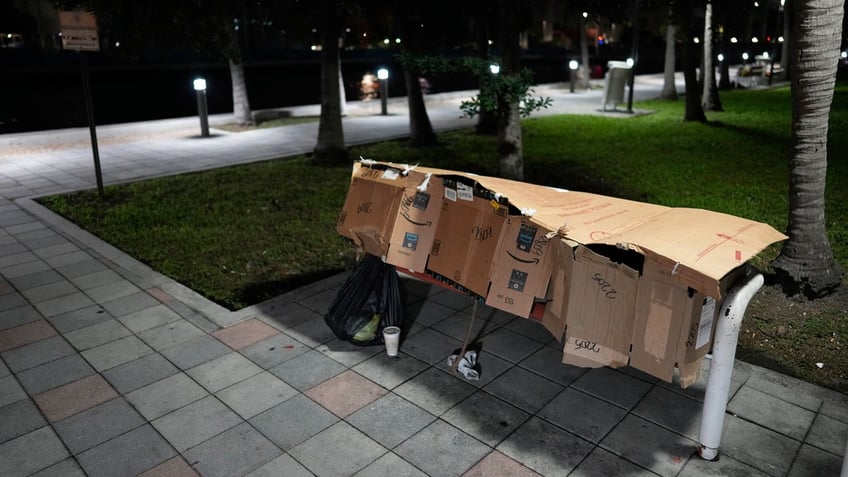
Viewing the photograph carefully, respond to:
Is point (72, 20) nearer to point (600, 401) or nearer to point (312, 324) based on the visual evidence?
point (312, 324)

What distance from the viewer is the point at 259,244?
26.9 feet

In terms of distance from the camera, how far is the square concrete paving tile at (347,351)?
5074 millimetres

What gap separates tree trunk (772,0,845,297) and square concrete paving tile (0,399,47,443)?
652cm

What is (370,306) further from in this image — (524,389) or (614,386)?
(614,386)

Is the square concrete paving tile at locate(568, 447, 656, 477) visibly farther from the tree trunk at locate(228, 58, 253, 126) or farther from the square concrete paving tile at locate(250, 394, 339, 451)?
the tree trunk at locate(228, 58, 253, 126)

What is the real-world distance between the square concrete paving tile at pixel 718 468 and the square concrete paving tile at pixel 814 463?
0.75 ft

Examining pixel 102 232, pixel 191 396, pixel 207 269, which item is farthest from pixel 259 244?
pixel 191 396

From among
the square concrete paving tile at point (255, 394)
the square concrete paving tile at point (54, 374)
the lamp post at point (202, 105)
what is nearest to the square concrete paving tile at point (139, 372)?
the square concrete paving tile at point (54, 374)

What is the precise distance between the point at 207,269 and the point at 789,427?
5.99 meters

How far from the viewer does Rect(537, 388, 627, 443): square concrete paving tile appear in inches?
162

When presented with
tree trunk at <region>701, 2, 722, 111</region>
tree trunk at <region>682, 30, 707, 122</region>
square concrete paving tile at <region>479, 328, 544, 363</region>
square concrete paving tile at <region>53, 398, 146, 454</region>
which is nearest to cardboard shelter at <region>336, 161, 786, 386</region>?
square concrete paving tile at <region>479, 328, 544, 363</region>

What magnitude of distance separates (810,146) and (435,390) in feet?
13.8

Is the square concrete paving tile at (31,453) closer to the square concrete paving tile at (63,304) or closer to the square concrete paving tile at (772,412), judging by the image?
the square concrete paving tile at (63,304)

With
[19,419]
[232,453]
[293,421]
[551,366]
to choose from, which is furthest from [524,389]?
[19,419]
